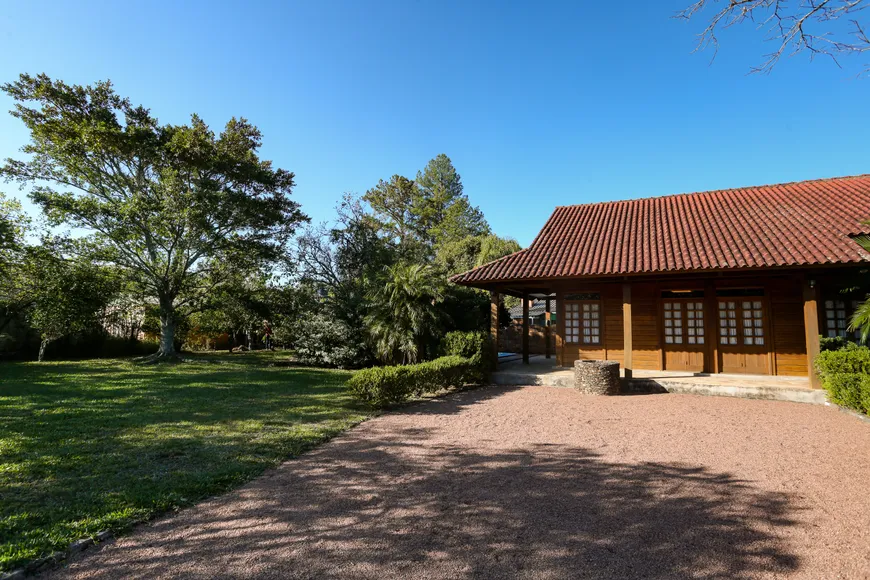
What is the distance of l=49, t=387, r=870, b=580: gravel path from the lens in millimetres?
3072

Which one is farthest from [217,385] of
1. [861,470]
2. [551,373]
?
[861,470]

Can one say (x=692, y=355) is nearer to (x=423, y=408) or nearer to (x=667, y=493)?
(x=423, y=408)

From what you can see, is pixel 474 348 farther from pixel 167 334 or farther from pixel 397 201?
pixel 397 201

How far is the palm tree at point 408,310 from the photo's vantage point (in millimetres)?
13430

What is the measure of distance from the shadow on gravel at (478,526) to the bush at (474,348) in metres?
6.41

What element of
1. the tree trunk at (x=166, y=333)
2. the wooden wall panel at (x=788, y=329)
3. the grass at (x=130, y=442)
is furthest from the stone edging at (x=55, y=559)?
the tree trunk at (x=166, y=333)

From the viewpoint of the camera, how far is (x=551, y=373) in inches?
475

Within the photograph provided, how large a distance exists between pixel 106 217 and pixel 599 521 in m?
18.9

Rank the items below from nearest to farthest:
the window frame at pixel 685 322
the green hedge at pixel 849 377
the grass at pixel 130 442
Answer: the grass at pixel 130 442, the green hedge at pixel 849 377, the window frame at pixel 685 322

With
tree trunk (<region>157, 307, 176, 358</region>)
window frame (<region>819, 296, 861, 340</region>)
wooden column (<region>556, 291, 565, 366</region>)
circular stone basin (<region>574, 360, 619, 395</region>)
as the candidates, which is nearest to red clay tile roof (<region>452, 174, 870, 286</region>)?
wooden column (<region>556, 291, 565, 366</region>)

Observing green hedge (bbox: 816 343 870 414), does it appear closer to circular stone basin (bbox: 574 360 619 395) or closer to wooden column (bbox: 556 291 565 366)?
circular stone basin (bbox: 574 360 619 395)

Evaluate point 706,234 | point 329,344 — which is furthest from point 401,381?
point 706,234

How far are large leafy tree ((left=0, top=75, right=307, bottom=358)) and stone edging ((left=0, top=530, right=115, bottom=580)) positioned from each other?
46.6ft

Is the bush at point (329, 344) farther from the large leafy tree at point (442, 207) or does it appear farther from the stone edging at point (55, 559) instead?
the large leafy tree at point (442, 207)
